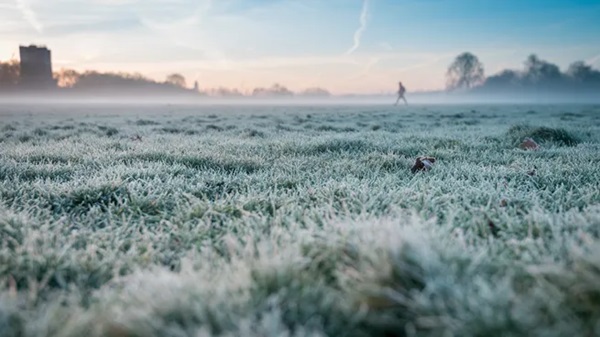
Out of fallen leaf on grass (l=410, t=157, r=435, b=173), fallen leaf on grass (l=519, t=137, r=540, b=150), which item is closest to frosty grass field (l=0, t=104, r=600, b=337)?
fallen leaf on grass (l=410, t=157, r=435, b=173)

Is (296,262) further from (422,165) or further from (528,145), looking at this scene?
(528,145)

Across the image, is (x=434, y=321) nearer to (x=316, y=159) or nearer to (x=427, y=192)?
(x=427, y=192)

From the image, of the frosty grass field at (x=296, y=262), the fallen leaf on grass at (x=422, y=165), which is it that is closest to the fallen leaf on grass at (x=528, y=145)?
the fallen leaf on grass at (x=422, y=165)

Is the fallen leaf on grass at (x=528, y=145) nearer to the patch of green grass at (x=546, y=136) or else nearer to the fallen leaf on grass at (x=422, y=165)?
the patch of green grass at (x=546, y=136)

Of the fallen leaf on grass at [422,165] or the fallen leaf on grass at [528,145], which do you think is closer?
the fallen leaf on grass at [422,165]

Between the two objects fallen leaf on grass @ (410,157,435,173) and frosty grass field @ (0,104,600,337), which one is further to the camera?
fallen leaf on grass @ (410,157,435,173)

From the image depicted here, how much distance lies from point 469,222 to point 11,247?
9.66 ft

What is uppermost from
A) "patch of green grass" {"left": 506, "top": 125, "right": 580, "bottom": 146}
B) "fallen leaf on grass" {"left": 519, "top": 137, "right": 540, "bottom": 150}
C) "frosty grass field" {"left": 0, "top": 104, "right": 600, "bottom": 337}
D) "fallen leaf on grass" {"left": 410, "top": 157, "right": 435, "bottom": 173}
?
"patch of green grass" {"left": 506, "top": 125, "right": 580, "bottom": 146}

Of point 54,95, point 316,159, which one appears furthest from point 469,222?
point 54,95

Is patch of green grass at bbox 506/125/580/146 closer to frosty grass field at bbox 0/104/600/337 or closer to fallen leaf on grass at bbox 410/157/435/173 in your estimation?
fallen leaf on grass at bbox 410/157/435/173

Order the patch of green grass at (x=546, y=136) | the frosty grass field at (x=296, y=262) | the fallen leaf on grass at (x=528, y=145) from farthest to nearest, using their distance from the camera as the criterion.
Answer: the patch of green grass at (x=546, y=136)
the fallen leaf on grass at (x=528, y=145)
the frosty grass field at (x=296, y=262)

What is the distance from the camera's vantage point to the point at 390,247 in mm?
1967

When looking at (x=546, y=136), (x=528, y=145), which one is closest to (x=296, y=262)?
(x=528, y=145)

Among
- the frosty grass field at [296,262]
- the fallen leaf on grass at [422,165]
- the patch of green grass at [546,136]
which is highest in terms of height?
the patch of green grass at [546,136]
